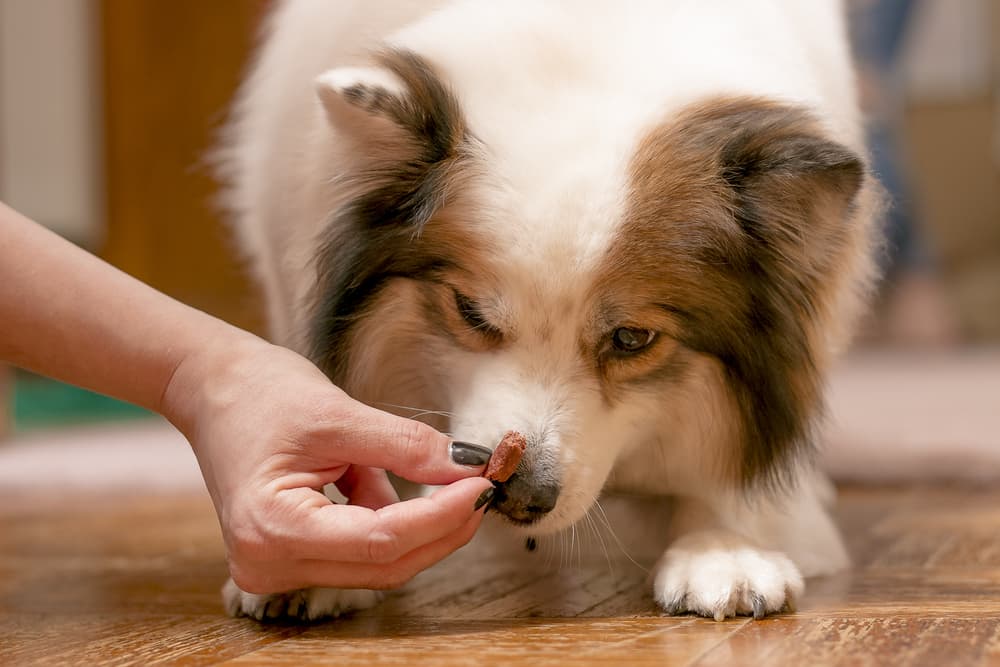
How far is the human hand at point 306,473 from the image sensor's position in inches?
51.8

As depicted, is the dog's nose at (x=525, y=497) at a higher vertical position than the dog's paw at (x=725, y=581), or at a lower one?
higher

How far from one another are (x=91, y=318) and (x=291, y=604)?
0.41 m

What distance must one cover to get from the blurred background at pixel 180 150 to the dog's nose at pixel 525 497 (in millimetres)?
3776

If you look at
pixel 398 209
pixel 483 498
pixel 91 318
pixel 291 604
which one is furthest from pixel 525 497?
pixel 91 318

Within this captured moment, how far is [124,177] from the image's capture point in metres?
6.10

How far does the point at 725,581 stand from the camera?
151cm

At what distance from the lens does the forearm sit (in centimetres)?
144

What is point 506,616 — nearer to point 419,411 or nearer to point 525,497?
point 525,497

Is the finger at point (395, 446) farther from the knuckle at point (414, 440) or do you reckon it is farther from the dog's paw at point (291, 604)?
the dog's paw at point (291, 604)

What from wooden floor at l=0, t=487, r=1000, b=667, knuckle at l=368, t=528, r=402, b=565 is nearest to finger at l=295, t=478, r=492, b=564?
knuckle at l=368, t=528, r=402, b=565

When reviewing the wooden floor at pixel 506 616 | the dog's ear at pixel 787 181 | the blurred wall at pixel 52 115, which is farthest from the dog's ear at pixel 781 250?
the blurred wall at pixel 52 115

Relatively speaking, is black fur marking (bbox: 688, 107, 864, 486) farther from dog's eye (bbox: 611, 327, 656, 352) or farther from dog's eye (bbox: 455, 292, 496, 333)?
dog's eye (bbox: 455, 292, 496, 333)

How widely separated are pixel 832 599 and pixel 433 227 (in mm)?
675

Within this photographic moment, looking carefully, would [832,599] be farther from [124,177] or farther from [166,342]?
[124,177]
